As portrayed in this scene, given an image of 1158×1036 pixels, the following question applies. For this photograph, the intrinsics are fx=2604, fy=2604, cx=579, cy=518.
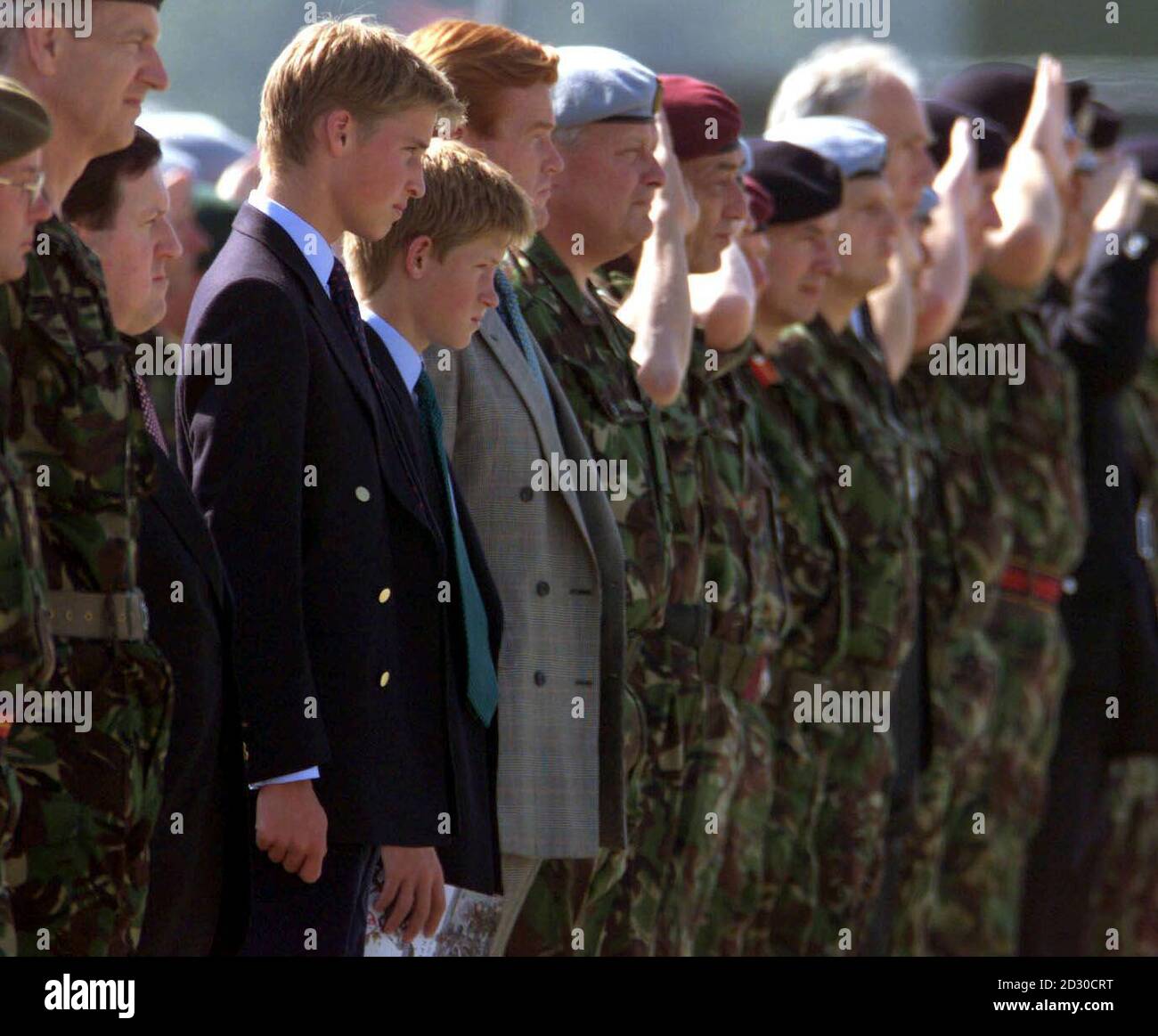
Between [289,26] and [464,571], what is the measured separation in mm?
3990

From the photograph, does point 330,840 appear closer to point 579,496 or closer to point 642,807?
point 579,496

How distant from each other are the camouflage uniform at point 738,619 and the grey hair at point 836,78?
4.85 ft

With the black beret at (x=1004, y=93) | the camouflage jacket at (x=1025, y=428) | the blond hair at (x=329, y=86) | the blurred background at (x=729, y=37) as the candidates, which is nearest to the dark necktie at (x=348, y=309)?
the blond hair at (x=329, y=86)

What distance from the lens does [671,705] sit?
5.11 metres

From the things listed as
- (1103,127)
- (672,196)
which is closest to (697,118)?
(672,196)

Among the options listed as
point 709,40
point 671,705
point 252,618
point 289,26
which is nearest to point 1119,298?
point 709,40

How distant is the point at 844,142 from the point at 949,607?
1.34m

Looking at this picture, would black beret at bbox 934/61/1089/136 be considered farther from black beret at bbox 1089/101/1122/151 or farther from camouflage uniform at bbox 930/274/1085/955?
camouflage uniform at bbox 930/274/1085/955

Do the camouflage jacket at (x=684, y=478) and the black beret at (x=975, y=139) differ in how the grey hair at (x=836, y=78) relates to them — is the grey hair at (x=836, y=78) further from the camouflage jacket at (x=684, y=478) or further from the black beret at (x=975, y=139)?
the camouflage jacket at (x=684, y=478)

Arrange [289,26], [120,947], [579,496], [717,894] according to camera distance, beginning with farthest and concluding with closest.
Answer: [289,26]
[717,894]
[579,496]
[120,947]

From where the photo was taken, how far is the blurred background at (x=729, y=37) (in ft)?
26.0

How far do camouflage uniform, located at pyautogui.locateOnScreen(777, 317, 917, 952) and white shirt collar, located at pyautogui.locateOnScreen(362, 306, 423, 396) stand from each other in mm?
2232

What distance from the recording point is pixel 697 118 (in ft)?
18.8

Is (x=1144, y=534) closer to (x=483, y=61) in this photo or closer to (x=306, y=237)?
(x=483, y=61)
